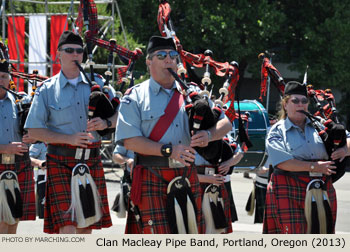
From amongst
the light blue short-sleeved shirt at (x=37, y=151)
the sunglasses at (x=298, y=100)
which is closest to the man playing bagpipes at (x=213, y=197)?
the sunglasses at (x=298, y=100)

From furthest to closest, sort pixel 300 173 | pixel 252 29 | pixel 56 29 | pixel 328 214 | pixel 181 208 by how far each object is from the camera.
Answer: pixel 252 29, pixel 56 29, pixel 300 173, pixel 328 214, pixel 181 208

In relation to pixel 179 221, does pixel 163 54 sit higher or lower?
higher

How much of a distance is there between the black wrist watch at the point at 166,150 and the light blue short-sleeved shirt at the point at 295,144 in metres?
1.50

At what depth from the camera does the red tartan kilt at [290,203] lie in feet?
15.9

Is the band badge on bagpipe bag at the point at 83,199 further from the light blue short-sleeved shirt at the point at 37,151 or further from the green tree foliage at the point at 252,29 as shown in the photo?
the green tree foliage at the point at 252,29

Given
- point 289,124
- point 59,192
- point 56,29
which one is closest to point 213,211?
point 289,124

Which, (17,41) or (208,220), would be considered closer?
(208,220)

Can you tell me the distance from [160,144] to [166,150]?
0.23ft

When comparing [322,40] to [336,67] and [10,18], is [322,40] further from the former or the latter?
Answer: [10,18]

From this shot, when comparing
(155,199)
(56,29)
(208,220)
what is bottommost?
(208,220)

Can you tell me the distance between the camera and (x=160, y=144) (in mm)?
3699

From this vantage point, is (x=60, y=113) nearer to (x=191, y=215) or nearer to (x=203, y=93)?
(x=203, y=93)

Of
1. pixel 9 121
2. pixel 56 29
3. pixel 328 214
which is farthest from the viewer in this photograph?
pixel 56 29

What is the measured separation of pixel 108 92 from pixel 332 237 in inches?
75.4
